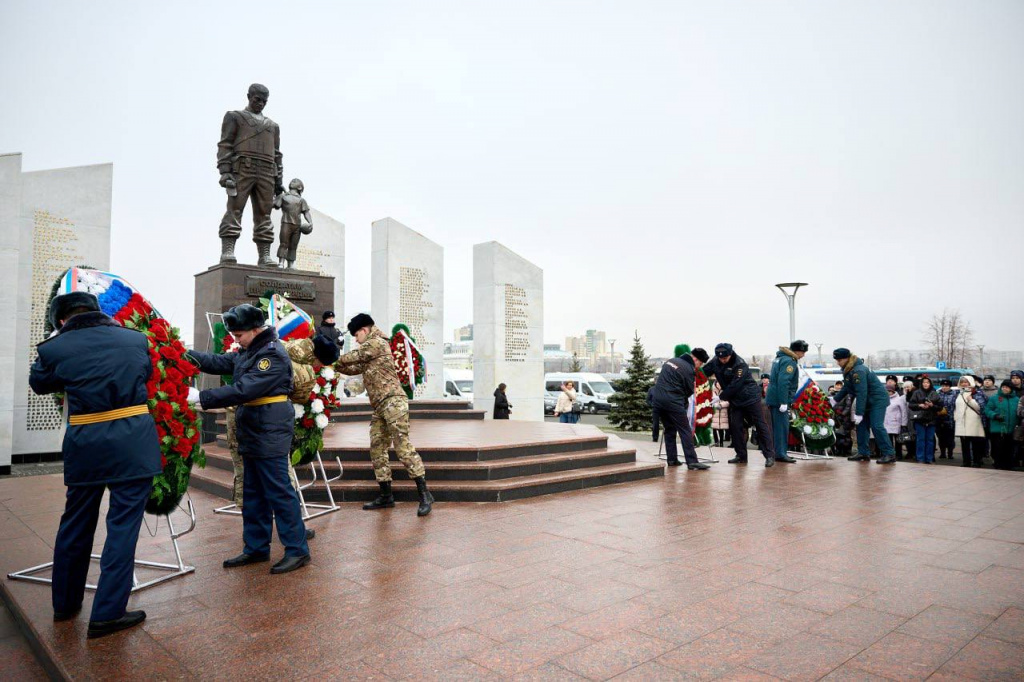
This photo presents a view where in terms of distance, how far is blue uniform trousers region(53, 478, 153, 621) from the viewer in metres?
3.36

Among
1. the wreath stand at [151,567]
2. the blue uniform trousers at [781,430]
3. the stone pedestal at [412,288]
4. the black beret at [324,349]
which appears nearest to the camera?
the wreath stand at [151,567]

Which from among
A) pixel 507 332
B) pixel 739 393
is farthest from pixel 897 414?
pixel 507 332

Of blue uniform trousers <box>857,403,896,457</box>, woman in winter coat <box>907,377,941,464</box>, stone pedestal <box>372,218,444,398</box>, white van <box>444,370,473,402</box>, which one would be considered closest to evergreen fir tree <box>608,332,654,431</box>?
white van <box>444,370,473,402</box>

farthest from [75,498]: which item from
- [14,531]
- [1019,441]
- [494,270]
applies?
[494,270]

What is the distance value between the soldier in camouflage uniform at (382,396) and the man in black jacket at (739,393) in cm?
530

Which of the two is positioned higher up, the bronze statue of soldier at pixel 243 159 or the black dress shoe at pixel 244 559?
the bronze statue of soldier at pixel 243 159

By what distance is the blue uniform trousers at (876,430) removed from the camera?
9.81 meters

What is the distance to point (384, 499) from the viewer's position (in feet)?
20.4

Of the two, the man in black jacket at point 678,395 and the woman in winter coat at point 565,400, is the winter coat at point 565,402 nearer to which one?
the woman in winter coat at point 565,400

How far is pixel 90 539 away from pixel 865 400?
33.3ft

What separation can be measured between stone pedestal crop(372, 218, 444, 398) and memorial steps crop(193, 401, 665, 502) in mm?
7254

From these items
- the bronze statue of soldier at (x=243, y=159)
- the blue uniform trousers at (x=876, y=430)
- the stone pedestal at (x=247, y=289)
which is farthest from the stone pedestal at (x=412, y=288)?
the blue uniform trousers at (x=876, y=430)

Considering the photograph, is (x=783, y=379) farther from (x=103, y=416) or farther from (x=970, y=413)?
(x=103, y=416)

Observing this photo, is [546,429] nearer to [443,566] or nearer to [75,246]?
[443,566]
